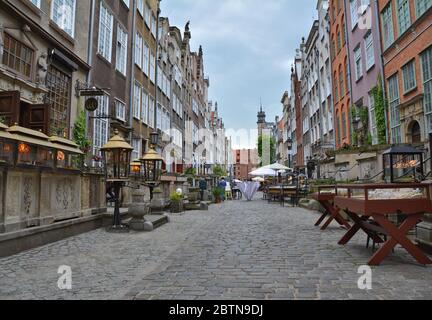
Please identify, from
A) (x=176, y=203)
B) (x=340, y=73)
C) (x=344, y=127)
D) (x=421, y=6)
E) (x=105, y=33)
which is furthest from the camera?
(x=340, y=73)

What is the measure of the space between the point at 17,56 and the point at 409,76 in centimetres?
1645

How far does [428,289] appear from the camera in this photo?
13.0ft

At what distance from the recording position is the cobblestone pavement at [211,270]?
3.97 meters

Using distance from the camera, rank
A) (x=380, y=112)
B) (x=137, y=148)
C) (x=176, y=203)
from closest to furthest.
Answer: (x=176, y=203), (x=380, y=112), (x=137, y=148)

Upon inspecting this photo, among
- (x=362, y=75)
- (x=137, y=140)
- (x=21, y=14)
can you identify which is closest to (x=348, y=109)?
(x=362, y=75)

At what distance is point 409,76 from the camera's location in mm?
16625

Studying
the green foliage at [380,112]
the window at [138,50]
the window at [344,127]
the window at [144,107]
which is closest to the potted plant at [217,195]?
the window at [144,107]

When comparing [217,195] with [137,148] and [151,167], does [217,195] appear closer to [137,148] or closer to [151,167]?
[137,148]

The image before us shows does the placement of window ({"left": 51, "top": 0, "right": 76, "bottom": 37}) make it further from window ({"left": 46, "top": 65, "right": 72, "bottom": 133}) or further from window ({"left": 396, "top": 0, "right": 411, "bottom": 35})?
window ({"left": 396, "top": 0, "right": 411, "bottom": 35})

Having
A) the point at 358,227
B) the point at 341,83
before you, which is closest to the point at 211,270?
the point at 358,227

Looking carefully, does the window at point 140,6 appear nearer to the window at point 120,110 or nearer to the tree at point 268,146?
the window at point 120,110

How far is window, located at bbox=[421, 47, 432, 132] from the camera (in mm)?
14641

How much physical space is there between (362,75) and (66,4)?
18.0 metres
